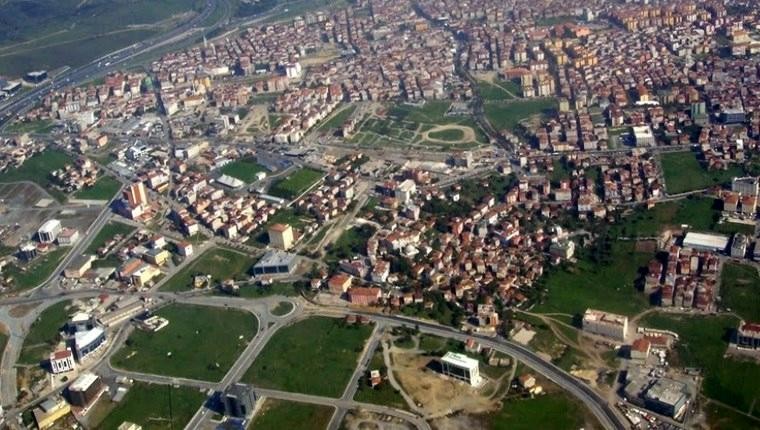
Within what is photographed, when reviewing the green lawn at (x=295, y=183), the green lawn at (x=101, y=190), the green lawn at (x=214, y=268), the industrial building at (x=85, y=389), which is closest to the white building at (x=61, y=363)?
the industrial building at (x=85, y=389)

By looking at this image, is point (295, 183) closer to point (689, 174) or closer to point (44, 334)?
point (44, 334)

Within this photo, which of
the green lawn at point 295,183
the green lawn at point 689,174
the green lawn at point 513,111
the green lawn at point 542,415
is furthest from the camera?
the green lawn at point 513,111

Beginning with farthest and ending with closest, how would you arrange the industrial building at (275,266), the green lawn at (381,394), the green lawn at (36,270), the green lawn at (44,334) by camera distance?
1. the green lawn at (36,270)
2. the industrial building at (275,266)
3. the green lawn at (44,334)
4. the green lawn at (381,394)

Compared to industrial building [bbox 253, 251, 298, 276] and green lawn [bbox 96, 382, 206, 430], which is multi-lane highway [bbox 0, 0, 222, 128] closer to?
industrial building [bbox 253, 251, 298, 276]

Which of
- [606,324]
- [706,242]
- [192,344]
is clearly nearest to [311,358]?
[192,344]

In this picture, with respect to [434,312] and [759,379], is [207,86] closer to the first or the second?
[434,312]

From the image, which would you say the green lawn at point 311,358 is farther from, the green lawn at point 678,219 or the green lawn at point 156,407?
the green lawn at point 678,219

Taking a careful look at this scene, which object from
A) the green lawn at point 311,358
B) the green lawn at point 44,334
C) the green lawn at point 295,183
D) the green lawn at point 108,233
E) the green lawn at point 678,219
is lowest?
the green lawn at point 311,358

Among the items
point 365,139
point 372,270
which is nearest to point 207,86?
point 365,139

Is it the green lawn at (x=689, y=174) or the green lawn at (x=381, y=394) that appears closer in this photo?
the green lawn at (x=381, y=394)
